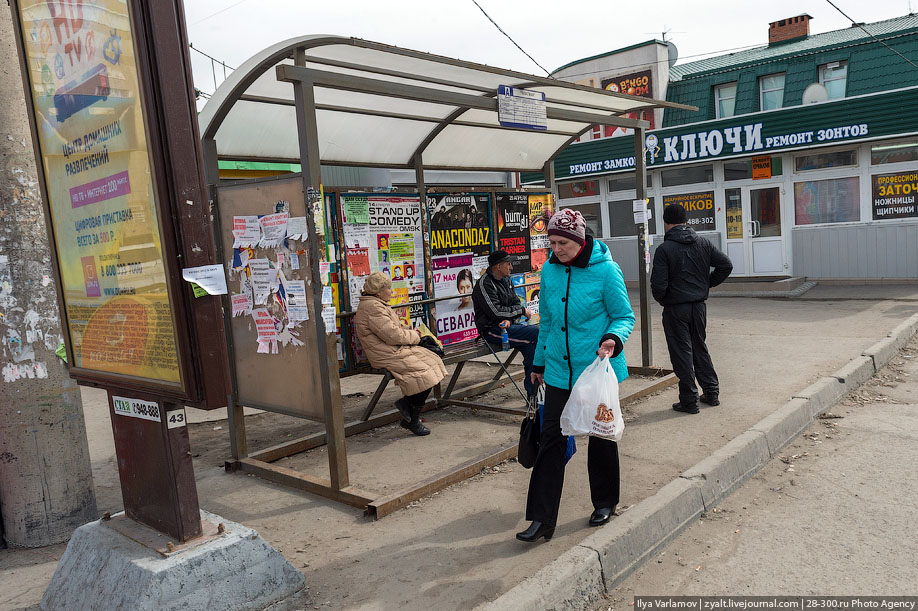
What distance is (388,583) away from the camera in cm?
344

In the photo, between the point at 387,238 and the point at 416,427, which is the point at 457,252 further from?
the point at 416,427

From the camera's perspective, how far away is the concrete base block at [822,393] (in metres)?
6.16

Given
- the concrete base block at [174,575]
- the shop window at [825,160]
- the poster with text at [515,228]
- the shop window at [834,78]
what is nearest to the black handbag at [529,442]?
the concrete base block at [174,575]

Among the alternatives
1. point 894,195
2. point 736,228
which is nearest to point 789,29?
point 736,228

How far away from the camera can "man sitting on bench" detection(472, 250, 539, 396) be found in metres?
6.39

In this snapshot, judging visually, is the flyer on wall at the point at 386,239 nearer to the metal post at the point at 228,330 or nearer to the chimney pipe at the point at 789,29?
the metal post at the point at 228,330

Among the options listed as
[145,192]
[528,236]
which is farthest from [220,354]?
[528,236]

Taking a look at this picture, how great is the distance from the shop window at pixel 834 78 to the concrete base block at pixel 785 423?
40.7 feet

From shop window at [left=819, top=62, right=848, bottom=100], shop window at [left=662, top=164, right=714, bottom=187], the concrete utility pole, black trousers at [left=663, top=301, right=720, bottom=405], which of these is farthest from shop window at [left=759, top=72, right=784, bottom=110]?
the concrete utility pole

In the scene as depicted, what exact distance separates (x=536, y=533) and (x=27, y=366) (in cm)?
316

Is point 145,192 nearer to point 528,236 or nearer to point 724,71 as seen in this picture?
point 528,236

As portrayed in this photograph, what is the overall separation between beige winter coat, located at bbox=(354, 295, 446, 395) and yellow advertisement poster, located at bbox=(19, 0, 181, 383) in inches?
101

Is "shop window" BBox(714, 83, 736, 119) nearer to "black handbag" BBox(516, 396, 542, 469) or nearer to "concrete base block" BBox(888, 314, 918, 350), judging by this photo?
"concrete base block" BBox(888, 314, 918, 350)

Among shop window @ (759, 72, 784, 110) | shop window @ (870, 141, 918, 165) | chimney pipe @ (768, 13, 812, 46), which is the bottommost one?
shop window @ (870, 141, 918, 165)
